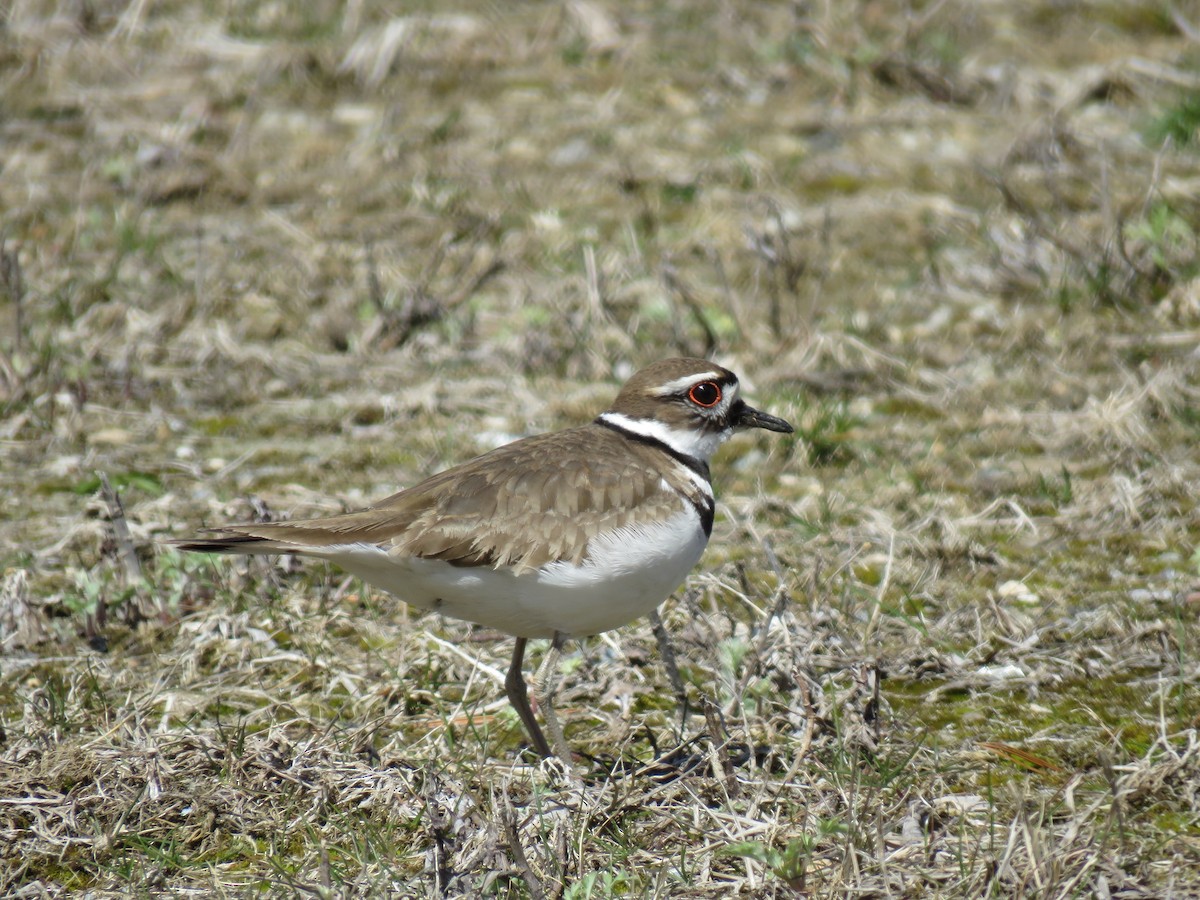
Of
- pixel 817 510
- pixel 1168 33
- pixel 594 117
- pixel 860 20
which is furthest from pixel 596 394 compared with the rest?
pixel 1168 33

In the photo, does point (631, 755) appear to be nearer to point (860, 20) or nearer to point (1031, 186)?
point (1031, 186)

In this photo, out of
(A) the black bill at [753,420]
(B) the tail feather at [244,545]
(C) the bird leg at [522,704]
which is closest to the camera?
Answer: (B) the tail feather at [244,545]

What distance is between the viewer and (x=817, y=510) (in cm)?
598

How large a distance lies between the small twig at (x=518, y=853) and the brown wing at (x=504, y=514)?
2.97ft

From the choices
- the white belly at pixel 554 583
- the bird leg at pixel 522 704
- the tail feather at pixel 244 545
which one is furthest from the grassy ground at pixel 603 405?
the tail feather at pixel 244 545

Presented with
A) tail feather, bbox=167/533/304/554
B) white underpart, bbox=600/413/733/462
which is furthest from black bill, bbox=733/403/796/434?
tail feather, bbox=167/533/304/554

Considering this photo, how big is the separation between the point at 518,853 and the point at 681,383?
77.9 inches

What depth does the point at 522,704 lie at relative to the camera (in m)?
4.45

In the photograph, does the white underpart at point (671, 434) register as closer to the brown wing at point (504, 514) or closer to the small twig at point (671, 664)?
the brown wing at point (504, 514)

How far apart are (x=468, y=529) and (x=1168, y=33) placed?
8.38 meters

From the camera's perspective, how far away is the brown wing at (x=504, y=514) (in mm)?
4195

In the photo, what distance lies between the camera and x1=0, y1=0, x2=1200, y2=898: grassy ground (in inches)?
153

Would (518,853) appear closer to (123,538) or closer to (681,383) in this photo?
(681,383)

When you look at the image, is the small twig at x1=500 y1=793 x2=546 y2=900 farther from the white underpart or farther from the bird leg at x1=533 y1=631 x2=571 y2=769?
the white underpart
